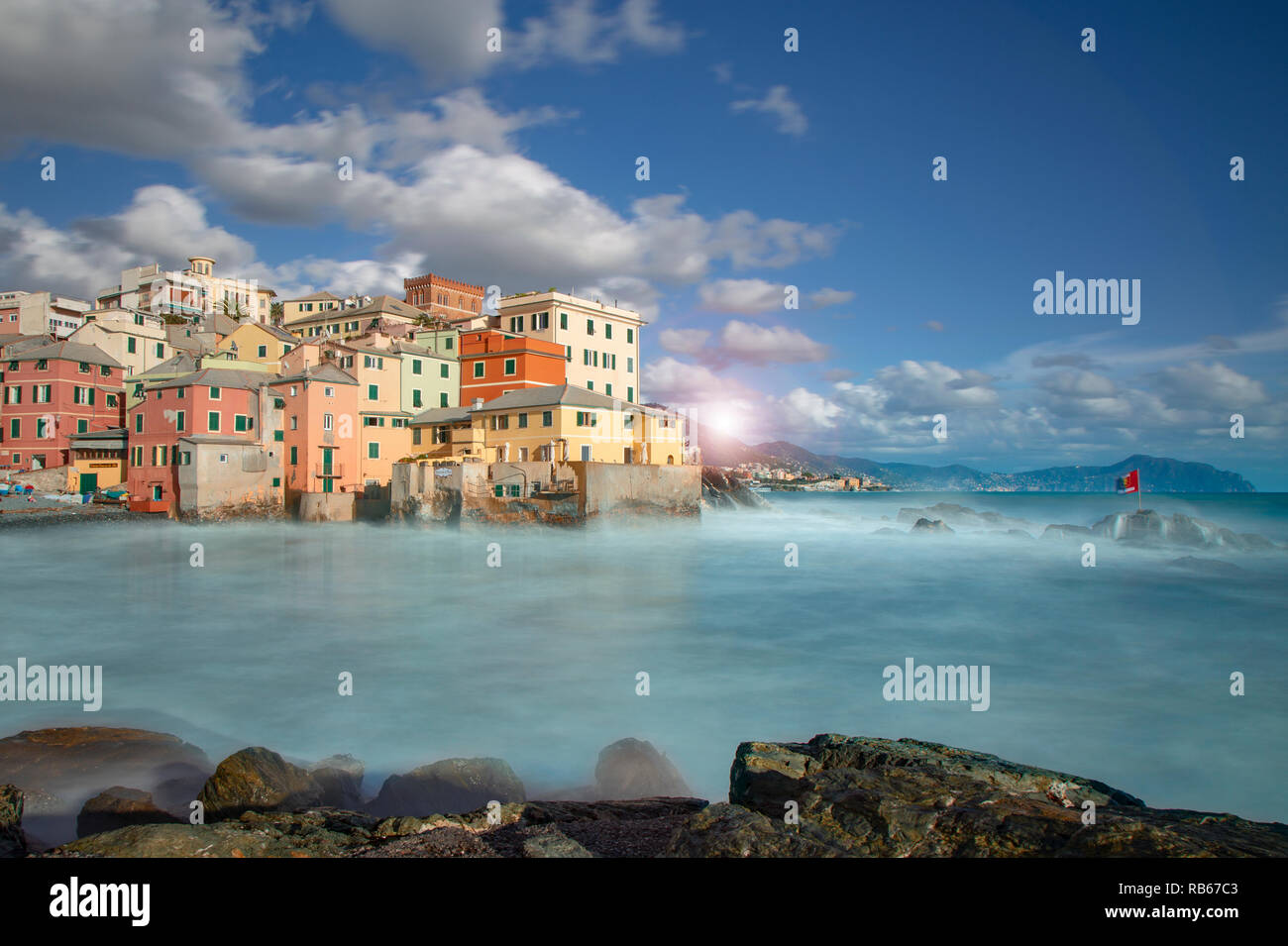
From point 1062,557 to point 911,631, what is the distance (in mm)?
22540

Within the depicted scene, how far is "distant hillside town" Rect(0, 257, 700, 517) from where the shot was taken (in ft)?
141

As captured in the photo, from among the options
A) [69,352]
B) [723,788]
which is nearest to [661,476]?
[723,788]

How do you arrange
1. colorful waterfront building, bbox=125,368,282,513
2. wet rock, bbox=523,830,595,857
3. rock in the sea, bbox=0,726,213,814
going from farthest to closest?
1. colorful waterfront building, bbox=125,368,282,513
2. rock in the sea, bbox=0,726,213,814
3. wet rock, bbox=523,830,595,857

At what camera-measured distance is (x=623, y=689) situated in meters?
15.3

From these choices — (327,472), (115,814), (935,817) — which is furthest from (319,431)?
(935,817)

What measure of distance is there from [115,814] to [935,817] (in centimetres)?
858

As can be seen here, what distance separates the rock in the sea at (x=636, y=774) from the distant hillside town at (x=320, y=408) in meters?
29.4

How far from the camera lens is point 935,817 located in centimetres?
547


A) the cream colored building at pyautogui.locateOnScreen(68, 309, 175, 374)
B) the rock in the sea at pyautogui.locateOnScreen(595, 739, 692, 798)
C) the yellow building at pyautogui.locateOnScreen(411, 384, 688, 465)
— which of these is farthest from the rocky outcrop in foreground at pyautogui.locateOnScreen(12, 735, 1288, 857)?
the cream colored building at pyautogui.locateOnScreen(68, 309, 175, 374)

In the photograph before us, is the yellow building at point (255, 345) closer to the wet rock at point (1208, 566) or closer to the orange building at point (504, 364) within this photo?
the orange building at point (504, 364)

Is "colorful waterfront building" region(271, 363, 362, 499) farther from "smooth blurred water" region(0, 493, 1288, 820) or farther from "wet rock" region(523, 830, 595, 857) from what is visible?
"wet rock" region(523, 830, 595, 857)

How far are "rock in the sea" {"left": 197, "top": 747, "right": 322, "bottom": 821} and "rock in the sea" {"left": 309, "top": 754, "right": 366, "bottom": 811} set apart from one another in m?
0.39
